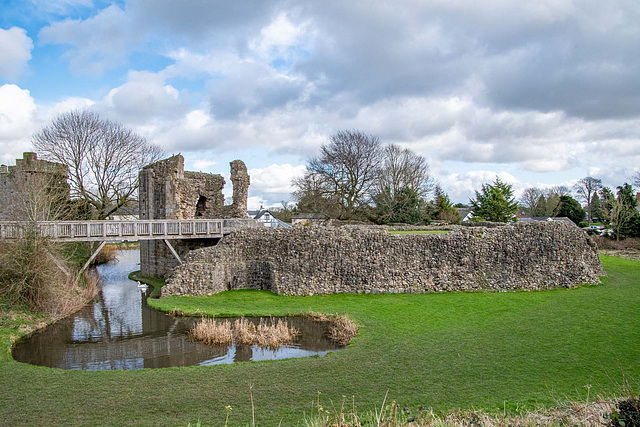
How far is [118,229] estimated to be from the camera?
17.7 metres

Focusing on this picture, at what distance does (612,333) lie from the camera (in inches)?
411

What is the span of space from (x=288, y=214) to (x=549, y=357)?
1748 inches

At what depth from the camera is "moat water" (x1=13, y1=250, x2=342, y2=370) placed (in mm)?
9883

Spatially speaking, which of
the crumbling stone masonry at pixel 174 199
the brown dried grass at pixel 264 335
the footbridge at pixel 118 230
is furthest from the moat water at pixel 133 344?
the crumbling stone masonry at pixel 174 199

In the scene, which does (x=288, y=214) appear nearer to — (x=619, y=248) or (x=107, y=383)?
(x=619, y=248)

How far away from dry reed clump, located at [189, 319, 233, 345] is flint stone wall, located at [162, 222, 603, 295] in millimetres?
5331

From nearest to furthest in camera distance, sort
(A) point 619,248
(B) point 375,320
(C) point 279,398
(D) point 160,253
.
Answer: (C) point 279,398 → (B) point 375,320 → (D) point 160,253 → (A) point 619,248

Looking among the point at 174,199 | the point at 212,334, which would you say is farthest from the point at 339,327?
the point at 174,199

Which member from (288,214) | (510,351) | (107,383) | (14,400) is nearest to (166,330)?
(107,383)

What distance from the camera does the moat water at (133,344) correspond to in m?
9.88

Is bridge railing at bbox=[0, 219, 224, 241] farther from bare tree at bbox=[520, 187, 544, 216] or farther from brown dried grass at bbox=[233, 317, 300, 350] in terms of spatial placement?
bare tree at bbox=[520, 187, 544, 216]

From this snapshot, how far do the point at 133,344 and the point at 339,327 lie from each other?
5752mm

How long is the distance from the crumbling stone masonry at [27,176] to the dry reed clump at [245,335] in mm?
16240

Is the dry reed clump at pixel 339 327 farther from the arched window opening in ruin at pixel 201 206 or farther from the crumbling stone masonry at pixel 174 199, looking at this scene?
the arched window opening in ruin at pixel 201 206
